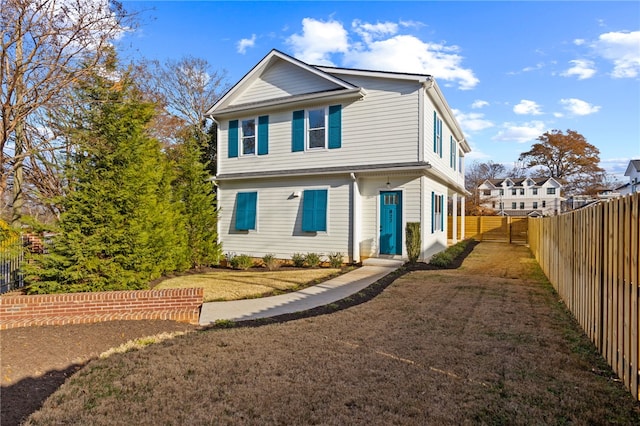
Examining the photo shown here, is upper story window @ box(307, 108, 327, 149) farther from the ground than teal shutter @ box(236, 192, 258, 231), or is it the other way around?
upper story window @ box(307, 108, 327, 149)

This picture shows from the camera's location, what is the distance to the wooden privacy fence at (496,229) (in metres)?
25.0

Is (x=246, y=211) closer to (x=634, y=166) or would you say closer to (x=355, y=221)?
(x=355, y=221)

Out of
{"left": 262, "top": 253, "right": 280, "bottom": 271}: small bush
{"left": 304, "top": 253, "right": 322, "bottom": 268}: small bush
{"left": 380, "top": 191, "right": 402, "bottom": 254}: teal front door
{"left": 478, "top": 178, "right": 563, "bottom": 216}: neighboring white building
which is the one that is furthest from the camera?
{"left": 478, "top": 178, "right": 563, "bottom": 216}: neighboring white building

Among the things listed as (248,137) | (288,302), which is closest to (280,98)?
(248,137)

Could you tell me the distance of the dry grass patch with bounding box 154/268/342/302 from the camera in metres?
8.59

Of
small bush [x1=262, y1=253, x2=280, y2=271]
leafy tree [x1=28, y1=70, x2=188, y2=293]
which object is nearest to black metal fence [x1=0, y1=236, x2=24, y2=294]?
leafy tree [x1=28, y1=70, x2=188, y2=293]

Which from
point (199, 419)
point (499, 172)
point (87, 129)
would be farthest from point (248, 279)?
point (499, 172)

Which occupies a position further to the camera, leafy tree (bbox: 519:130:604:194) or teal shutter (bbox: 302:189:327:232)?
leafy tree (bbox: 519:130:604:194)

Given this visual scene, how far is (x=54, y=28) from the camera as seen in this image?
8875 millimetres

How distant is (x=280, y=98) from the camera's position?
46.8ft

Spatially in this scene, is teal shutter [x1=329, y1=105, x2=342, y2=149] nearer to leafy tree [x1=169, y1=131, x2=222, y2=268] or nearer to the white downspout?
the white downspout

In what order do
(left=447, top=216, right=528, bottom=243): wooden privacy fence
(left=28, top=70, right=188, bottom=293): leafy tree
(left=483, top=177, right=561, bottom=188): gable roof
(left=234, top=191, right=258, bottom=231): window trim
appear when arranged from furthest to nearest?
(left=483, top=177, right=561, bottom=188): gable roof → (left=447, top=216, right=528, bottom=243): wooden privacy fence → (left=234, top=191, right=258, bottom=231): window trim → (left=28, top=70, right=188, bottom=293): leafy tree

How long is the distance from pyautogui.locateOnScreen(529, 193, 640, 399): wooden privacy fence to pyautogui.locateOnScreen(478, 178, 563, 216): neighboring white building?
59.4m

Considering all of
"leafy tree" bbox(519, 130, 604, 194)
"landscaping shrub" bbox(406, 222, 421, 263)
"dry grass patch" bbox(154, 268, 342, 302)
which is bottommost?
"dry grass patch" bbox(154, 268, 342, 302)
